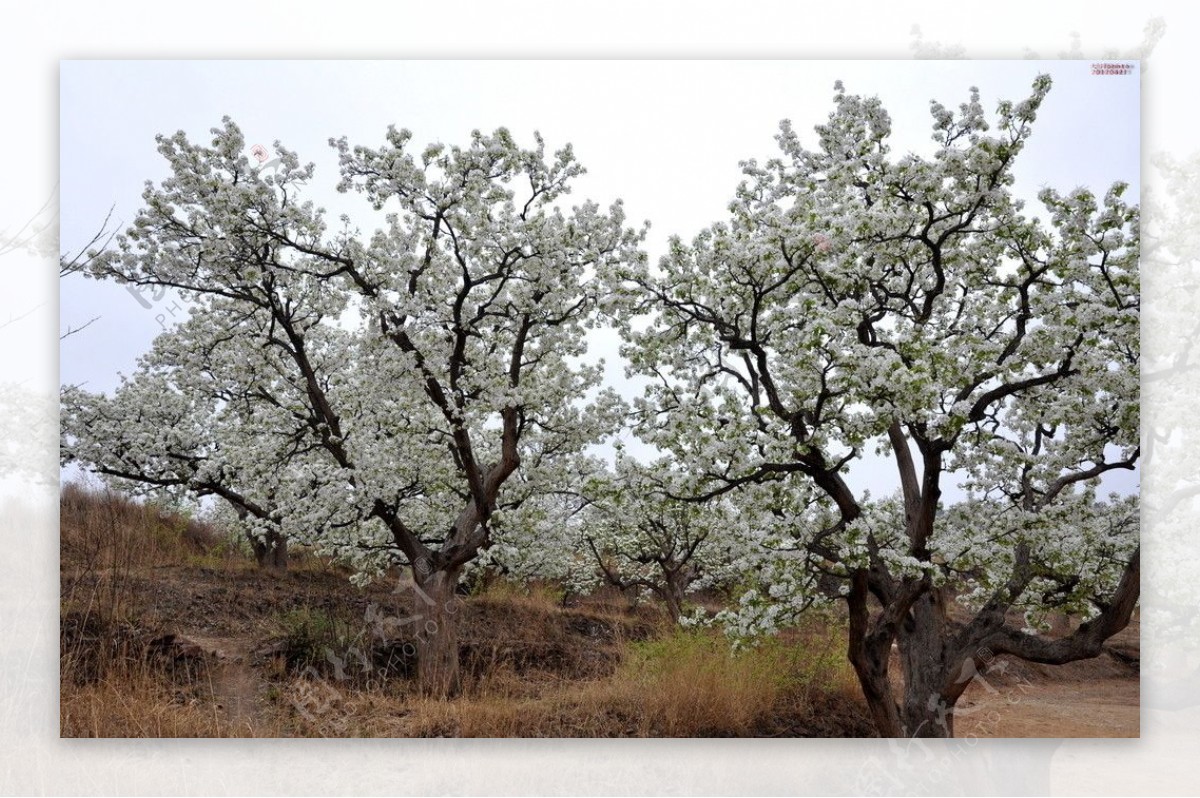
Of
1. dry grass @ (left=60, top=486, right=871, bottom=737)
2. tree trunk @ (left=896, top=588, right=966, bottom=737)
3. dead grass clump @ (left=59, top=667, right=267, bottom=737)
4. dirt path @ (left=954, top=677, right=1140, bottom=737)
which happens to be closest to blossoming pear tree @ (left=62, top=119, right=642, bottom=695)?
dry grass @ (left=60, top=486, right=871, bottom=737)

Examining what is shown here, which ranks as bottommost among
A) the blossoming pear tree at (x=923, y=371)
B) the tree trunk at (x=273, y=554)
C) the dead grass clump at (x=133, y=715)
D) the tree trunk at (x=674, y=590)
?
the dead grass clump at (x=133, y=715)

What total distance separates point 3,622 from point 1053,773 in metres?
5.70

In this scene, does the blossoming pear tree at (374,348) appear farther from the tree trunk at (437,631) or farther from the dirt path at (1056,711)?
the dirt path at (1056,711)

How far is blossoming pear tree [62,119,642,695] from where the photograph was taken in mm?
5082

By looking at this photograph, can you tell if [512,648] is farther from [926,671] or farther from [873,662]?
[926,671]

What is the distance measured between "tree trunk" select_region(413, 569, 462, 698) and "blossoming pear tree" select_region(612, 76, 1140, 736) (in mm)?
2042

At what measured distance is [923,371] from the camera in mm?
3928

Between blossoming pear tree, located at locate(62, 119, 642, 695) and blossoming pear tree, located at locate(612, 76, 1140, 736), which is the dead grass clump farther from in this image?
blossoming pear tree, located at locate(612, 76, 1140, 736)

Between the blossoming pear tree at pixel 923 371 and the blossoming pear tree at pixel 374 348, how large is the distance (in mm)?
771

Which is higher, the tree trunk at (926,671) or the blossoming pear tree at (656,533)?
the blossoming pear tree at (656,533)

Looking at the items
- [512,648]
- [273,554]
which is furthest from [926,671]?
[273,554]

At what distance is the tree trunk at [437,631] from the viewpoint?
5422 mm

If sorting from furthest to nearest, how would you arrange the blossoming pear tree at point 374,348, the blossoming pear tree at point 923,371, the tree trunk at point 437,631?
the tree trunk at point 437,631 → the blossoming pear tree at point 374,348 → the blossoming pear tree at point 923,371

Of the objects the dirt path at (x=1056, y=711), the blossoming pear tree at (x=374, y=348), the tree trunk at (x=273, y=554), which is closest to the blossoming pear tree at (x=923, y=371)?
the dirt path at (x=1056, y=711)
